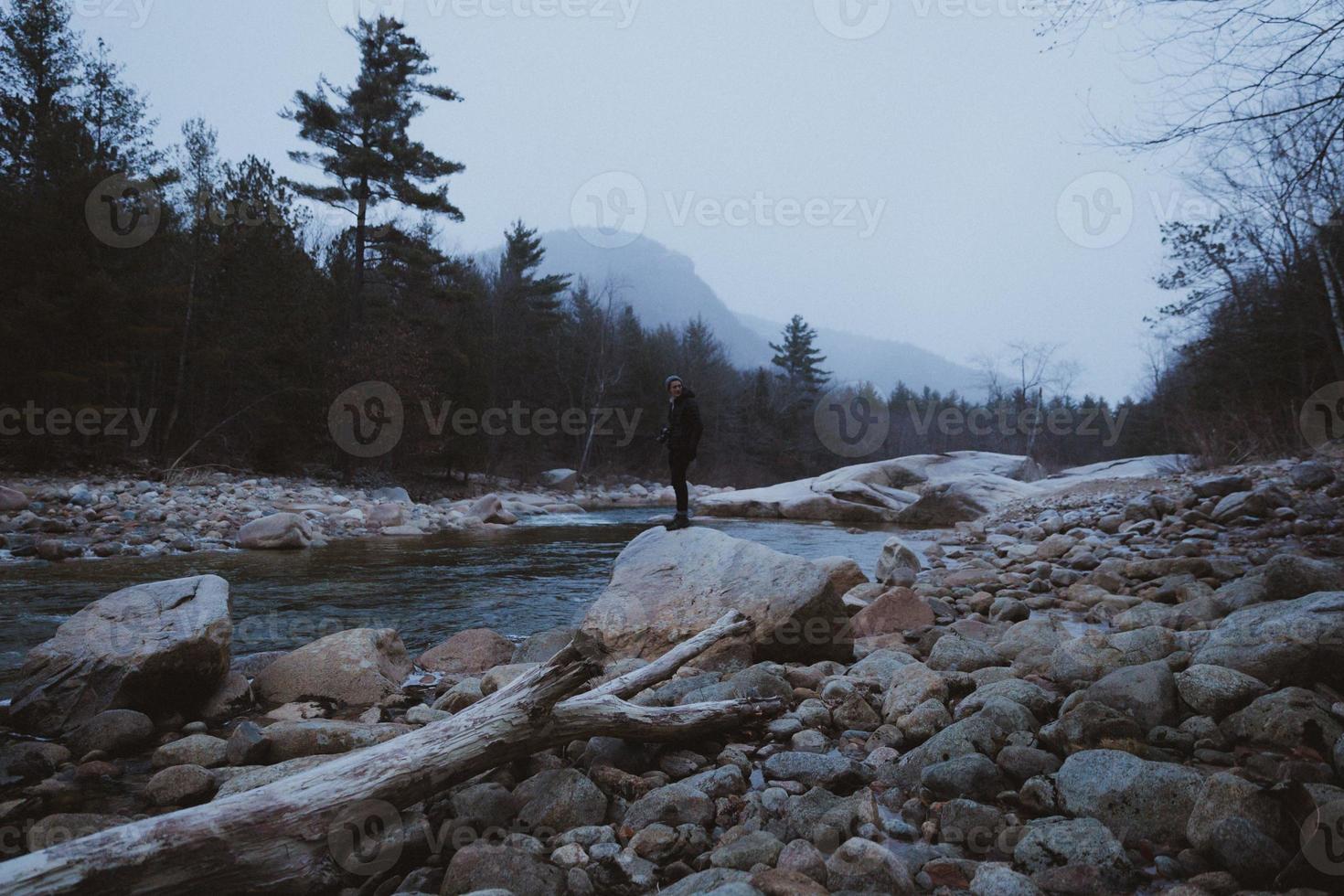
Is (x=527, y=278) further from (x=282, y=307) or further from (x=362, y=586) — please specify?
(x=362, y=586)

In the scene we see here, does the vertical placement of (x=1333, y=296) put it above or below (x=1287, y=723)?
above

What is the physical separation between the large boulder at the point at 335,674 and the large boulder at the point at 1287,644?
4.40 metres

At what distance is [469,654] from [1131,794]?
4.06 m

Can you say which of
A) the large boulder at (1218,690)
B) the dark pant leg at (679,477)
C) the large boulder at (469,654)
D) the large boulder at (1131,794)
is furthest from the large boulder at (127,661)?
the dark pant leg at (679,477)

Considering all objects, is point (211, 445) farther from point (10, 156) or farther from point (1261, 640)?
point (1261, 640)

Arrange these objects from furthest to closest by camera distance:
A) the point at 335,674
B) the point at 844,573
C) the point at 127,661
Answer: the point at 844,573
the point at 335,674
the point at 127,661

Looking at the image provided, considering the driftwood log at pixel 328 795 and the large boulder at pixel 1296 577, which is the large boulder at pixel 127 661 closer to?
the driftwood log at pixel 328 795

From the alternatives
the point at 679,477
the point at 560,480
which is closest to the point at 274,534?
the point at 679,477

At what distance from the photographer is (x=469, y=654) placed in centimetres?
476

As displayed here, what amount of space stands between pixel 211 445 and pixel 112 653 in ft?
58.2

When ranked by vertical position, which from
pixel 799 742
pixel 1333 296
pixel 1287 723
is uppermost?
pixel 1333 296

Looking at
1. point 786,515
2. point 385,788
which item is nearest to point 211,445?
point 786,515

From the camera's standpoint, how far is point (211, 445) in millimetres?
18031

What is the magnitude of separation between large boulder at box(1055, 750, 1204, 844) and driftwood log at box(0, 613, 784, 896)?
50.1 inches
